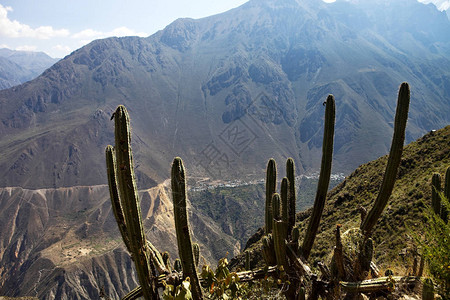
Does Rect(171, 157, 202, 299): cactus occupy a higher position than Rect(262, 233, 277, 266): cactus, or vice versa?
Rect(171, 157, 202, 299): cactus

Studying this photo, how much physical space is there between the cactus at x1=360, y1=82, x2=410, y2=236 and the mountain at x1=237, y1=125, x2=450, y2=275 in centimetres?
649

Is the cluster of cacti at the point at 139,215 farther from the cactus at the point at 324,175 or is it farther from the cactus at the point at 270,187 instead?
the cactus at the point at 324,175

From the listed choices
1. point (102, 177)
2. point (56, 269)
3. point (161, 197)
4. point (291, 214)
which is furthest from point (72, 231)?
point (291, 214)

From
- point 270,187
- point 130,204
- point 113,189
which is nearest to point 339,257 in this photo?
point 270,187

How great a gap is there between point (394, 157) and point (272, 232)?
3566 millimetres

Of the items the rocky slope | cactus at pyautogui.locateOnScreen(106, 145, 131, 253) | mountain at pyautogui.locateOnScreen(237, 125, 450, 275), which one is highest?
cactus at pyautogui.locateOnScreen(106, 145, 131, 253)

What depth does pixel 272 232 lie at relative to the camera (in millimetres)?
7336

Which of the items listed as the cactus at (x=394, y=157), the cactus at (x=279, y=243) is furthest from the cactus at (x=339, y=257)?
the cactus at (x=394, y=157)

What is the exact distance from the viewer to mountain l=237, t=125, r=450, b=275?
17031 millimetres

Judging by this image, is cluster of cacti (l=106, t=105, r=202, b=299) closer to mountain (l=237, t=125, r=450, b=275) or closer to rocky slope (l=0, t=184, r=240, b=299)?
mountain (l=237, t=125, r=450, b=275)

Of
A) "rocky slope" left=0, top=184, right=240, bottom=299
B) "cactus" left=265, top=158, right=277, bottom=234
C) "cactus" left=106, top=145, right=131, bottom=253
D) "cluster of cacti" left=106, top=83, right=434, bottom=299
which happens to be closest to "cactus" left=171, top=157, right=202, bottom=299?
"cluster of cacti" left=106, top=83, right=434, bottom=299

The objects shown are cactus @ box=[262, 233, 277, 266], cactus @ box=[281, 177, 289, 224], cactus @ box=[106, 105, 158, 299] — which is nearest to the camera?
cactus @ box=[106, 105, 158, 299]

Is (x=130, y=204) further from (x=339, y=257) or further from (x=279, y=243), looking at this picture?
(x=339, y=257)

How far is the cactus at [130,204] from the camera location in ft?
16.9
